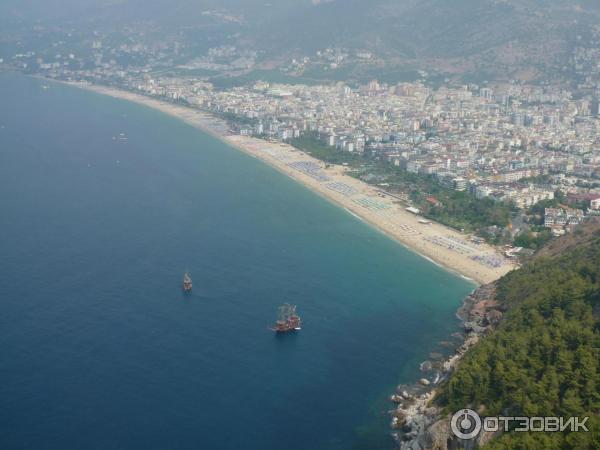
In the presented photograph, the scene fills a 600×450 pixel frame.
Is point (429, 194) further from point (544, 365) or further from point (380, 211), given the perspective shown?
point (544, 365)

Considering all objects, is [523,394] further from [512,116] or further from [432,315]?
[512,116]

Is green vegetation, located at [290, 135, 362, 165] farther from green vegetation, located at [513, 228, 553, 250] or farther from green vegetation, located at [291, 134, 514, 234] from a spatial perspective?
green vegetation, located at [513, 228, 553, 250]

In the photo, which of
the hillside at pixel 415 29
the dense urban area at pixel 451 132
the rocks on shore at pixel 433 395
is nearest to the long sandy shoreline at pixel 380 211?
the dense urban area at pixel 451 132

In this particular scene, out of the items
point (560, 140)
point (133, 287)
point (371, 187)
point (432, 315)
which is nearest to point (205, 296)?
point (133, 287)

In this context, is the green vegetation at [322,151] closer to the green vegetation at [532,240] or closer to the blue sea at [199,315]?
the blue sea at [199,315]

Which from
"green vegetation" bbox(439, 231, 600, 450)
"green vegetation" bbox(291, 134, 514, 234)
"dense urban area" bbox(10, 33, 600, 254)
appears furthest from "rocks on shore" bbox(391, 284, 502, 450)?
"green vegetation" bbox(291, 134, 514, 234)
